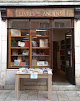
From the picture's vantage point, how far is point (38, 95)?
598 centimetres

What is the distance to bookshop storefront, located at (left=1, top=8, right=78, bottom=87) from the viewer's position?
6770 mm

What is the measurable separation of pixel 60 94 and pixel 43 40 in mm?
2836

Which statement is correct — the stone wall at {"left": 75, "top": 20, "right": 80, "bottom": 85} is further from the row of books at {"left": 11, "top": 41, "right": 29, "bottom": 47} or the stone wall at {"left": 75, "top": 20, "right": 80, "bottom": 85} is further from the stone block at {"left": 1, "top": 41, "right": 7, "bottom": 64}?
the stone block at {"left": 1, "top": 41, "right": 7, "bottom": 64}

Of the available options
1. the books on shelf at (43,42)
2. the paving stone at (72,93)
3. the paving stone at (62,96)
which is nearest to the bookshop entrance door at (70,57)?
the paving stone at (72,93)

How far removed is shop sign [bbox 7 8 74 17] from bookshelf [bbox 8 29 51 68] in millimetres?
793

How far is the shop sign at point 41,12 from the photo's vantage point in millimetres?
6723

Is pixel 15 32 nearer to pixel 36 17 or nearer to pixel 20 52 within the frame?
pixel 20 52

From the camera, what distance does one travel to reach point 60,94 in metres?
6.09

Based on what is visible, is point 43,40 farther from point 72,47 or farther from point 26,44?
point 72,47

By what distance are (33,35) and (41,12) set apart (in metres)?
1.21

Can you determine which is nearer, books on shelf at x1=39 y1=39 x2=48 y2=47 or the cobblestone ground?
the cobblestone ground

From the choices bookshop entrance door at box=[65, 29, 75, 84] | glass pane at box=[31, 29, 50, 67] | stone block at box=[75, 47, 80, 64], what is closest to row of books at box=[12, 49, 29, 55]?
glass pane at box=[31, 29, 50, 67]

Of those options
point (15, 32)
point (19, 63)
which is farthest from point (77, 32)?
point (19, 63)

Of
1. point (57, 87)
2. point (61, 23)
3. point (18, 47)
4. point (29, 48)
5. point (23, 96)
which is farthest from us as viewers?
point (18, 47)
